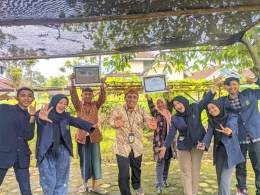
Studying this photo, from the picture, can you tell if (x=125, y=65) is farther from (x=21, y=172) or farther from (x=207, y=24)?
(x=21, y=172)

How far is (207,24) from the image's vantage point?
295cm

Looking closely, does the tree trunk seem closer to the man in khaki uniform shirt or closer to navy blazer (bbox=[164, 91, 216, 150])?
navy blazer (bbox=[164, 91, 216, 150])

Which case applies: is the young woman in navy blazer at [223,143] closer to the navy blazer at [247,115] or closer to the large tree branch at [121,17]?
the navy blazer at [247,115]

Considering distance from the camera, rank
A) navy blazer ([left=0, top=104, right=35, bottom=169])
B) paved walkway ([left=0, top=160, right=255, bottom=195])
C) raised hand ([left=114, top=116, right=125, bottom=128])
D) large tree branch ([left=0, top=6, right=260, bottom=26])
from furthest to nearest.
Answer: paved walkway ([left=0, top=160, right=255, bottom=195]) → raised hand ([left=114, top=116, right=125, bottom=128]) → navy blazer ([left=0, top=104, right=35, bottom=169]) → large tree branch ([left=0, top=6, right=260, bottom=26])

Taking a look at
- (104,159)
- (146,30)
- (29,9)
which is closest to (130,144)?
(146,30)

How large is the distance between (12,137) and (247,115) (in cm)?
329

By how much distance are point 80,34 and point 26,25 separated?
601 millimetres

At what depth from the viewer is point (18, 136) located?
326cm

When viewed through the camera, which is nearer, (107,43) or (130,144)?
(107,43)

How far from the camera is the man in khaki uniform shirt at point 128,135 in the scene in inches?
148

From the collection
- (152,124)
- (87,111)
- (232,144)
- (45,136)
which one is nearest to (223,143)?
(232,144)

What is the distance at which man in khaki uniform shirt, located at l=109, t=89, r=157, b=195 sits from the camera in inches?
148

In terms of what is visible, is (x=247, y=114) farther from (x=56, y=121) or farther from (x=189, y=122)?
(x=56, y=121)

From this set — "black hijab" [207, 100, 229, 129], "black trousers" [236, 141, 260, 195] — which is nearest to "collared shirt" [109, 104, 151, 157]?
"black hijab" [207, 100, 229, 129]
